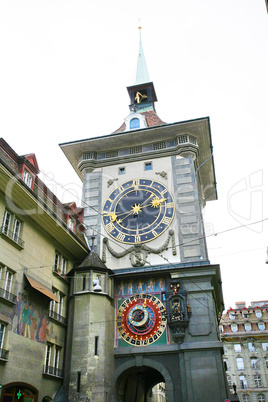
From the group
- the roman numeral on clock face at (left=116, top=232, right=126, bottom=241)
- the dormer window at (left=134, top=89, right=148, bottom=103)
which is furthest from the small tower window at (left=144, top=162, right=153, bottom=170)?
the dormer window at (left=134, top=89, right=148, bottom=103)

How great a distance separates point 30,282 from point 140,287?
7.44 m

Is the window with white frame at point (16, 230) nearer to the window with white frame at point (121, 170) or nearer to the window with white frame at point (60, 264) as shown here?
the window with white frame at point (60, 264)

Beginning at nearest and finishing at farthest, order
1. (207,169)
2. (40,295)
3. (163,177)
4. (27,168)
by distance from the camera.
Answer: (40,295)
(27,168)
(163,177)
(207,169)

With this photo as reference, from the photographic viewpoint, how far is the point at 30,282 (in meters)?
18.2

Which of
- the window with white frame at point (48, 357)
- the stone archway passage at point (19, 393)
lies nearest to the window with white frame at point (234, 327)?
the window with white frame at point (48, 357)

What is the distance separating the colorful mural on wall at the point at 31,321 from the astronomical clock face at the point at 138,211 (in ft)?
25.7

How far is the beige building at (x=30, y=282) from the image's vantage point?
1673 cm

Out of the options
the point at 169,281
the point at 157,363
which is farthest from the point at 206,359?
the point at 169,281

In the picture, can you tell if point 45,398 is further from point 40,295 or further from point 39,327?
point 40,295

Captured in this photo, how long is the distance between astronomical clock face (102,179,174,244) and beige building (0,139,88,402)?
4019 millimetres

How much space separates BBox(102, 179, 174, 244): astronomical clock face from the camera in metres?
25.5

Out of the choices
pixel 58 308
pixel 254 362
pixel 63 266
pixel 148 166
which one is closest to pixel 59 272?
pixel 63 266

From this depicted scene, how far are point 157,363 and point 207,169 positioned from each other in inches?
653

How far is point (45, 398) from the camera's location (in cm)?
1847
